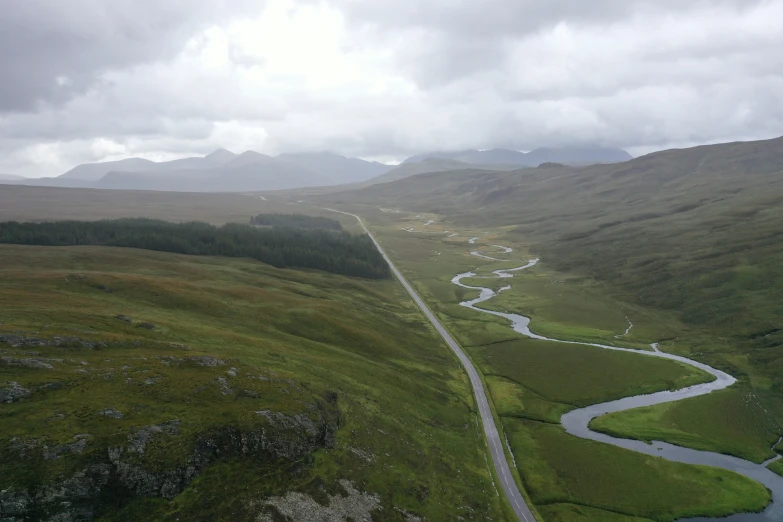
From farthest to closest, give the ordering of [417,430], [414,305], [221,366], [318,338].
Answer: [414,305], [318,338], [417,430], [221,366]

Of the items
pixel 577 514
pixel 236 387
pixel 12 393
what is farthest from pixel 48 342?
pixel 577 514

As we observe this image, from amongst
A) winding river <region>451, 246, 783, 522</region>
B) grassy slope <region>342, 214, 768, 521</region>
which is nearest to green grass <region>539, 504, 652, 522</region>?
grassy slope <region>342, 214, 768, 521</region>

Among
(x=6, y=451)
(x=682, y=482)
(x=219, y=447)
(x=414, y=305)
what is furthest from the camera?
(x=414, y=305)

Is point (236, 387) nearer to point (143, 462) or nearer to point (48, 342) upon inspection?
point (143, 462)

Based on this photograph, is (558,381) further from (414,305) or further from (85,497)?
(85,497)

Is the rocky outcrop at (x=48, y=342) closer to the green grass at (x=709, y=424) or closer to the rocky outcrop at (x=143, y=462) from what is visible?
the rocky outcrop at (x=143, y=462)

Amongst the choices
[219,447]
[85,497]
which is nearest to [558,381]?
[219,447]
